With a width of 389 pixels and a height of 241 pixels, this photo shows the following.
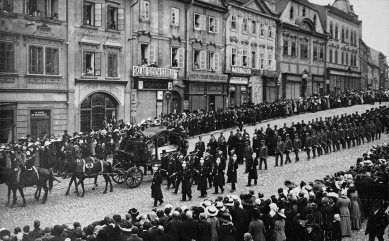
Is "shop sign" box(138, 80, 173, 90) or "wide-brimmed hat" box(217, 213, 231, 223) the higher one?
"shop sign" box(138, 80, 173, 90)

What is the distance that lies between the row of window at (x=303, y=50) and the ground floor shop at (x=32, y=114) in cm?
3159

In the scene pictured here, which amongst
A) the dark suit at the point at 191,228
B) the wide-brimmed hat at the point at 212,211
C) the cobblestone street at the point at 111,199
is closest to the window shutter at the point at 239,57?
the cobblestone street at the point at 111,199

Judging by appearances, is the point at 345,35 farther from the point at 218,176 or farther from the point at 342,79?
the point at 218,176

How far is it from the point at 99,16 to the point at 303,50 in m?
32.4

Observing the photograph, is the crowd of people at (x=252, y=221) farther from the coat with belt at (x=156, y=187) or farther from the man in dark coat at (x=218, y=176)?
the man in dark coat at (x=218, y=176)

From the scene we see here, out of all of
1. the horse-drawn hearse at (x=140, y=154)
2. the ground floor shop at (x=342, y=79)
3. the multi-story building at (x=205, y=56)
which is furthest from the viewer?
the ground floor shop at (x=342, y=79)

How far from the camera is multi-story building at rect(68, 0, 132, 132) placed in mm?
27938

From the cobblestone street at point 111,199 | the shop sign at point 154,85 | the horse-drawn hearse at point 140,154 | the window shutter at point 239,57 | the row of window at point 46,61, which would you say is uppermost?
the window shutter at point 239,57

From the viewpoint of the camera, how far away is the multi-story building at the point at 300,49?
168ft

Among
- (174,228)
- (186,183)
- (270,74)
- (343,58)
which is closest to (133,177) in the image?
(186,183)

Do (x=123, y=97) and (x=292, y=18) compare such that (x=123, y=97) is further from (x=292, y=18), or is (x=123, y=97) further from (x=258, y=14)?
(x=292, y=18)

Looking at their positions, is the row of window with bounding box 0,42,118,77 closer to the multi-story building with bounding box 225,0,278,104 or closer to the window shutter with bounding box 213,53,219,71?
the window shutter with bounding box 213,53,219,71

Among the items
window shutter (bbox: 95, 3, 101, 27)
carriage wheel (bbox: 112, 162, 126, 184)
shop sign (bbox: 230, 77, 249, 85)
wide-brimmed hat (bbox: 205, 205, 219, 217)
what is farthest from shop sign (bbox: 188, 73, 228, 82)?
wide-brimmed hat (bbox: 205, 205, 219, 217)

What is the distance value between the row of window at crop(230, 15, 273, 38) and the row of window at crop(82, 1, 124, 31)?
14681mm
